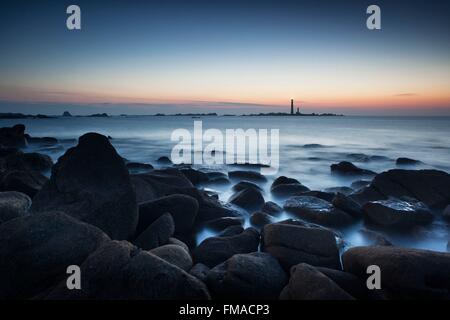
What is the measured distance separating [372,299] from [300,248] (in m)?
1.02

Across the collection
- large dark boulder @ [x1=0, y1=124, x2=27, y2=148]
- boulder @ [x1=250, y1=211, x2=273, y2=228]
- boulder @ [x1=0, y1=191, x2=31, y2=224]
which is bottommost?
boulder @ [x1=250, y1=211, x2=273, y2=228]

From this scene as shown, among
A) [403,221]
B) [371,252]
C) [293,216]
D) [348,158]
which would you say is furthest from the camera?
[348,158]

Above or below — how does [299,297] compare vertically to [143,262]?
below

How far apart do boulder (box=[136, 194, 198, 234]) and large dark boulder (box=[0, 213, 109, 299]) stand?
5.63ft

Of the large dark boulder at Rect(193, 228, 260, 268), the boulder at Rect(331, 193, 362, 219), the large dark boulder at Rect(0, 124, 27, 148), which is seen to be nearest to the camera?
the large dark boulder at Rect(193, 228, 260, 268)

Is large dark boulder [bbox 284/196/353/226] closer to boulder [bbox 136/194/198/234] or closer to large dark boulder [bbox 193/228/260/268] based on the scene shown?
large dark boulder [bbox 193/228/260/268]

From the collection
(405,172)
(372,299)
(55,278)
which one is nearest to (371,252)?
(372,299)

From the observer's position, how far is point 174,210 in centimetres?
552

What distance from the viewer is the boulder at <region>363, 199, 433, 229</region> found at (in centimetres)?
638

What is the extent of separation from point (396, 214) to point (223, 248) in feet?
13.1

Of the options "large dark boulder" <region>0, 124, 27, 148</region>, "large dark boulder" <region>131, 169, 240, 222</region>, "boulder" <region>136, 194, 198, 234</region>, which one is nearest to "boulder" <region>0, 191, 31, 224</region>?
"boulder" <region>136, 194, 198, 234</region>

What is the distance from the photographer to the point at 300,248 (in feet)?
13.0

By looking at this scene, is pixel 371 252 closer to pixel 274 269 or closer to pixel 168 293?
pixel 274 269

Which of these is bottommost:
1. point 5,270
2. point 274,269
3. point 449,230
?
point 449,230
